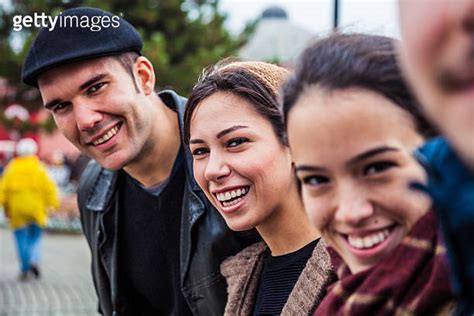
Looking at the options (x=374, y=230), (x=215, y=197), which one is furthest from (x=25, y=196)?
(x=374, y=230)

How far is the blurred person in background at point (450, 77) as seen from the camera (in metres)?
0.83

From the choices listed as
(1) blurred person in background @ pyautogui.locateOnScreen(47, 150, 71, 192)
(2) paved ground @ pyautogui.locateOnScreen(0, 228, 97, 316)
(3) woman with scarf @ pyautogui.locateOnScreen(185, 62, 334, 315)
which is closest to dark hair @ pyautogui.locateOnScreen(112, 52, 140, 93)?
(3) woman with scarf @ pyautogui.locateOnScreen(185, 62, 334, 315)

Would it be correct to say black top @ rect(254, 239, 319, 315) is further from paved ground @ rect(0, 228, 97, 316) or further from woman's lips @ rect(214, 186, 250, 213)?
paved ground @ rect(0, 228, 97, 316)

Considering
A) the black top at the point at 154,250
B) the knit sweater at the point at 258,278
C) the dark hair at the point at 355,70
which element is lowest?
the black top at the point at 154,250

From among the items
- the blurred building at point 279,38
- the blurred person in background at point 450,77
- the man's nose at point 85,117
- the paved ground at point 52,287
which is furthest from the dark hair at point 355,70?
the paved ground at point 52,287

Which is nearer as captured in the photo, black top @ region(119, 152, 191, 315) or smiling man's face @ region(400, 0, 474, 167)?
smiling man's face @ region(400, 0, 474, 167)

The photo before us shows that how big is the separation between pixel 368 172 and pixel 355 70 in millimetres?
185

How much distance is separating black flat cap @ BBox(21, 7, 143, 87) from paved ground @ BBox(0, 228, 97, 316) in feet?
16.3

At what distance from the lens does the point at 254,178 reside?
2.20 m

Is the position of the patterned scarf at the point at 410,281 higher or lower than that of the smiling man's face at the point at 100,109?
higher

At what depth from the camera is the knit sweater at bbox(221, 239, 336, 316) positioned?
6.09 ft

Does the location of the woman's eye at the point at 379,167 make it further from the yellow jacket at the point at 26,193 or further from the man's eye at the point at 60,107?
the yellow jacket at the point at 26,193

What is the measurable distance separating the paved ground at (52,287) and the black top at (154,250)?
448cm

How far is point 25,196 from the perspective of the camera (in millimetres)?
9648
